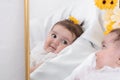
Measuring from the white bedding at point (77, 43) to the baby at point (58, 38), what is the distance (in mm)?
23

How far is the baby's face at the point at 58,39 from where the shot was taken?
125cm

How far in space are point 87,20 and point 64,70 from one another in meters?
0.29

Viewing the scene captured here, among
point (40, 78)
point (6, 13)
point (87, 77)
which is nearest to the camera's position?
point (87, 77)

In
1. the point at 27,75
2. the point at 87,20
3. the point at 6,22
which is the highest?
the point at 87,20

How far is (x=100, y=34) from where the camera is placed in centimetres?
122

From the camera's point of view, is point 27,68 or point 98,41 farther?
point 27,68

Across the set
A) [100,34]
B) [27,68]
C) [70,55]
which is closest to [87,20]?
[100,34]

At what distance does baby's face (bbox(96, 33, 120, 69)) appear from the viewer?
1.17 metres

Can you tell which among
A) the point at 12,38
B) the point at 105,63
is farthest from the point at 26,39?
the point at 105,63

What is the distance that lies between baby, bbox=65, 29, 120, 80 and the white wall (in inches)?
15.0

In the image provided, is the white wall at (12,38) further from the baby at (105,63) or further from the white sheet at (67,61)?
the baby at (105,63)

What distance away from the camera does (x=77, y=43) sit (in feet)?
4.10

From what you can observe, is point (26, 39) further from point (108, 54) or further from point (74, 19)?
point (108, 54)

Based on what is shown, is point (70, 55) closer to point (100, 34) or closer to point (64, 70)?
point (64, 70)
